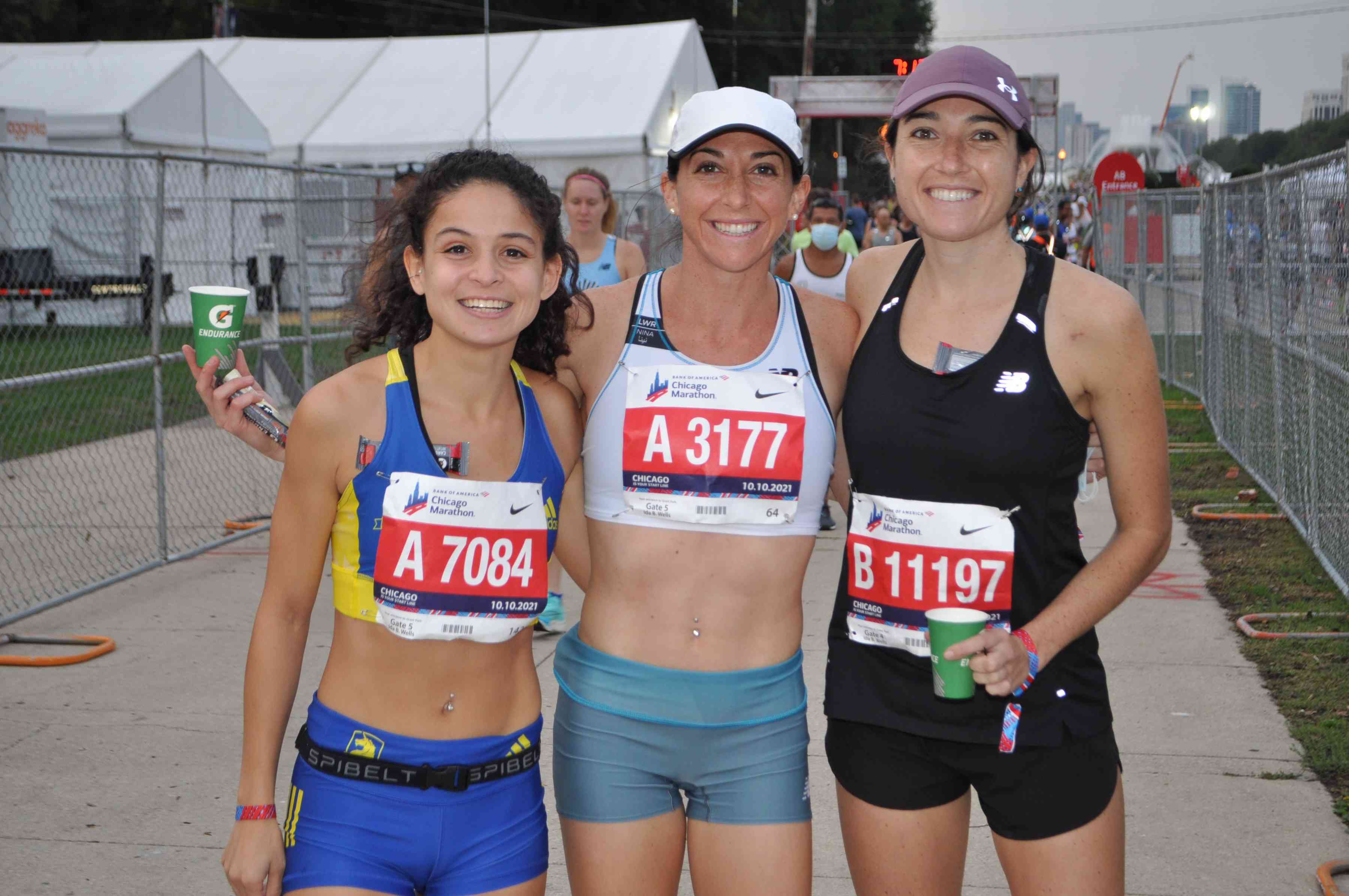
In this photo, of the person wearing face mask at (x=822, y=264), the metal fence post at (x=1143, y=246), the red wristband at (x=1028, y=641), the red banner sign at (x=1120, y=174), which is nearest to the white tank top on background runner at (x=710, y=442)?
the red wristband at (x=1028, y=641)

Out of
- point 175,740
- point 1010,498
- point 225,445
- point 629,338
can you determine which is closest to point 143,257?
point 225,445

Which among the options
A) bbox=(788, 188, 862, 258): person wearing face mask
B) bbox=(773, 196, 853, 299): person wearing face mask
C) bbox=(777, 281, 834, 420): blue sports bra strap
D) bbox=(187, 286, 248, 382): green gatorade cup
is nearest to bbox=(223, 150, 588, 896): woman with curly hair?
bbox=(187, 286, 248, 382): green gatorade cup

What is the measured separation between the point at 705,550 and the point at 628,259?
544cm

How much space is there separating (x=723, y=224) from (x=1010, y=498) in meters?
0.78

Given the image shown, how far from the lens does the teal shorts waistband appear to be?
257cm

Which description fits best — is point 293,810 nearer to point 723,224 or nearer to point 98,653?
point 723,224

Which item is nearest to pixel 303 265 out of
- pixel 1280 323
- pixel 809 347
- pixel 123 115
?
pixel 1280 323

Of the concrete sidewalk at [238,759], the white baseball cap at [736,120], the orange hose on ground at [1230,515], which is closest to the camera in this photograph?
the white baseball cap at [736,120]

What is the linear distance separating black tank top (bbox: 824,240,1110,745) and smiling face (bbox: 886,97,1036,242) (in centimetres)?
15

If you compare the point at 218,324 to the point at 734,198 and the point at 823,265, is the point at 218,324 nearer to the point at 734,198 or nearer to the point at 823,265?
the point at 734,198

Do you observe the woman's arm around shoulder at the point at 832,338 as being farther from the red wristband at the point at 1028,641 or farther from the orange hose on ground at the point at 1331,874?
the orange hose on ground at the point at 1331,874

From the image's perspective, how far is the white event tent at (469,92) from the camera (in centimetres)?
2055

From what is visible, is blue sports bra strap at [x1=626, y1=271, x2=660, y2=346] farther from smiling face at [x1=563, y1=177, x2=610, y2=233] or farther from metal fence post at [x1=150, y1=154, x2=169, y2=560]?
metal fence post at [x1=150, y1=154, x2=169, y2=560]

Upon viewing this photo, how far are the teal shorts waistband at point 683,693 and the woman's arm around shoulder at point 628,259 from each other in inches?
211
